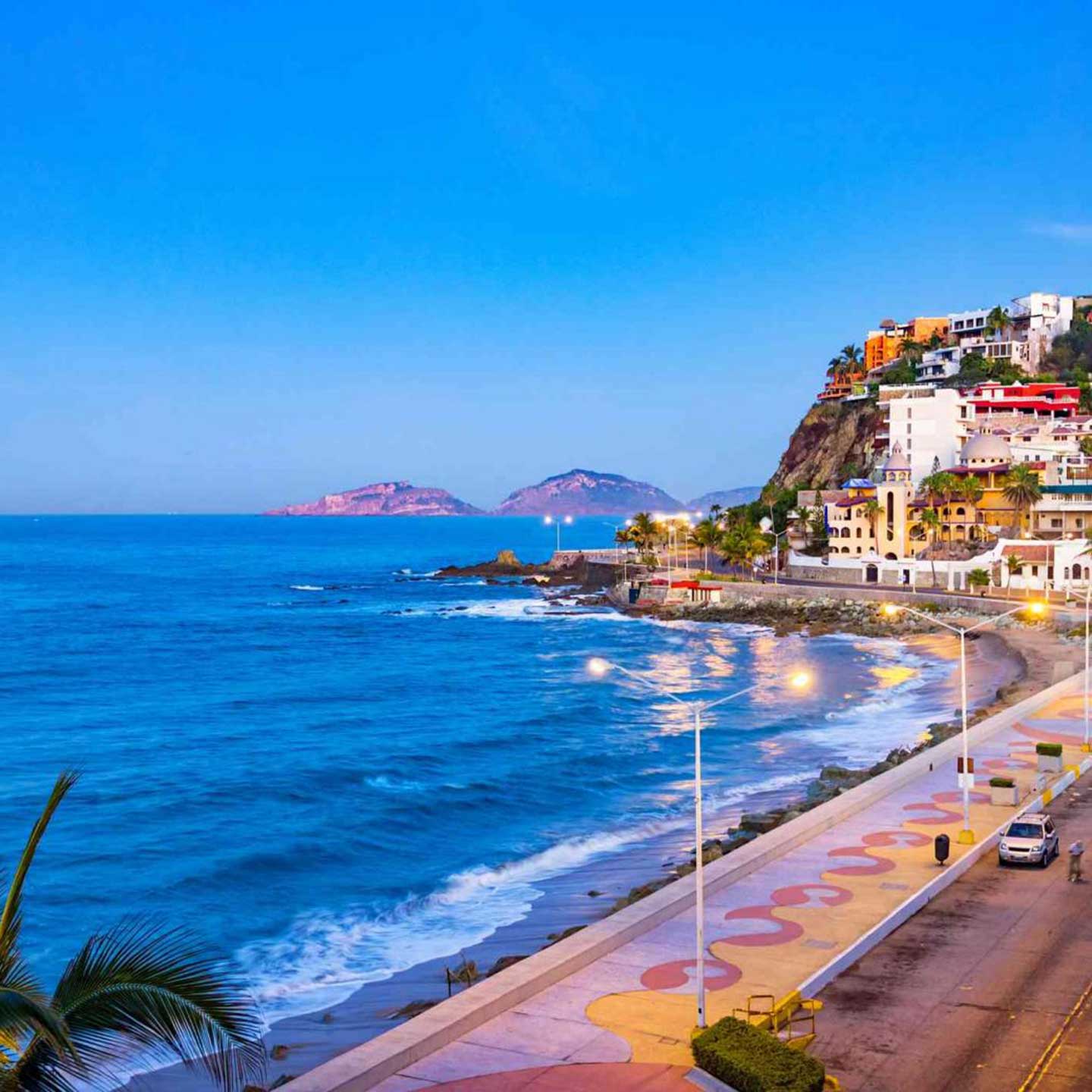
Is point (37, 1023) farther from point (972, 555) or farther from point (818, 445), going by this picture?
point (818, 445)

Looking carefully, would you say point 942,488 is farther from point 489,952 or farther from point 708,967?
point 708,967

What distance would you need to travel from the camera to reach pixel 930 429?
129 m

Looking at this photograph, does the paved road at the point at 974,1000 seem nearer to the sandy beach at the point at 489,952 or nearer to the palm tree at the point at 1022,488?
the sandy beach at the point at 489,952

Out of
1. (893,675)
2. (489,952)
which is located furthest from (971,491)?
(489,952)

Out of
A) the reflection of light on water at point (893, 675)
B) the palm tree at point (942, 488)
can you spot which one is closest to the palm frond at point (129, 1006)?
the reflection of light on water at point (893, 675)

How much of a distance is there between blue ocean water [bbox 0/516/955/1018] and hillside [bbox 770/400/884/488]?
66.2m

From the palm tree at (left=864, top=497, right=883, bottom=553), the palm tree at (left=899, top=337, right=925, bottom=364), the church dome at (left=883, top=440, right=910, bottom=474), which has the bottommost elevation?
the palm tree at (left=864, top=497, right=883, bottom=553)

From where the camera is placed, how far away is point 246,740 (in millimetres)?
55000

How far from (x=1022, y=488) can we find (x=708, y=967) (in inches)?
3929

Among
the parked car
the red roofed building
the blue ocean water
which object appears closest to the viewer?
the parked car

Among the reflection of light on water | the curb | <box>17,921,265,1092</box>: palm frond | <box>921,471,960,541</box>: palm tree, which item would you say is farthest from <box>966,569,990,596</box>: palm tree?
<box>17,921,265,1092</box>: palm frond

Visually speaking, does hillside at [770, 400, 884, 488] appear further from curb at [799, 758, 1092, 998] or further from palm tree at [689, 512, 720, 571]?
curb at [799, 758, 1092, 998]

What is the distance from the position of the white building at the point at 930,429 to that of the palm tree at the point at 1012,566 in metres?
28.4

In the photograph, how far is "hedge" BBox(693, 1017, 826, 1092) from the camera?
50.9ft
